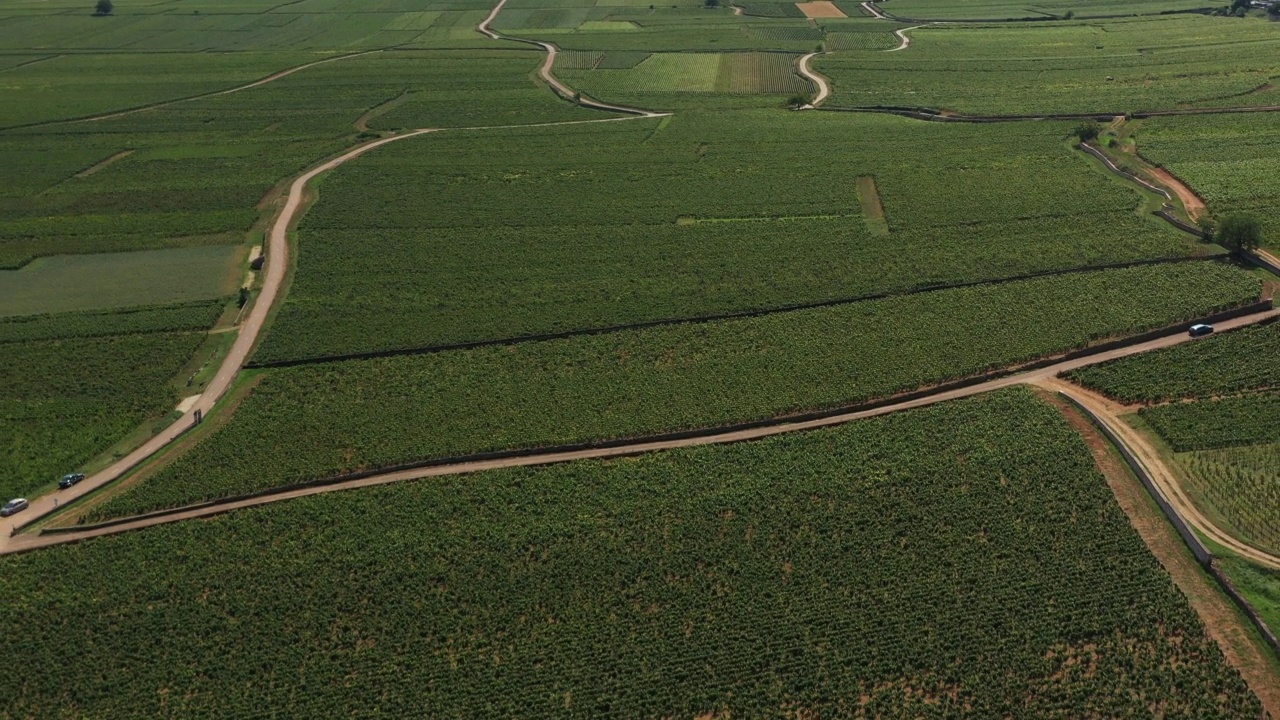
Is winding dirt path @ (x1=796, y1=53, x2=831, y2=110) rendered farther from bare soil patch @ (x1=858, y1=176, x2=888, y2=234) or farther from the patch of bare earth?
the patch of bare earth

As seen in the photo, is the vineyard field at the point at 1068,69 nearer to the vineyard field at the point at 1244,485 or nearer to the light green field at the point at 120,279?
the vineyard field at the point at 1244,485

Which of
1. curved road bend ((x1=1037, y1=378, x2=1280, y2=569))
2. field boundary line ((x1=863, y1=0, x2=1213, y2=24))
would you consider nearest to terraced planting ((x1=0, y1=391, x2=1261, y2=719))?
curved road bend ((x1=1037, y1=378, x2=1280, y2=569))

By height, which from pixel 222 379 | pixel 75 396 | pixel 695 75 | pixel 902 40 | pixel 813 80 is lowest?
pixel 75 396

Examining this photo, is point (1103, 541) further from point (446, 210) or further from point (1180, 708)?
point (446, 210)

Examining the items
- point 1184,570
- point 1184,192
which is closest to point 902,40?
point 1184,192

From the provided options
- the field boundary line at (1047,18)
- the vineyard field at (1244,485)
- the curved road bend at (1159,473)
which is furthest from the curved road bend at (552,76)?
the vineyard field at (1244,485)

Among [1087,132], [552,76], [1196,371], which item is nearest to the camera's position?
[1196,371]

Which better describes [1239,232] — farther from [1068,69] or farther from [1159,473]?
[1068,69]
